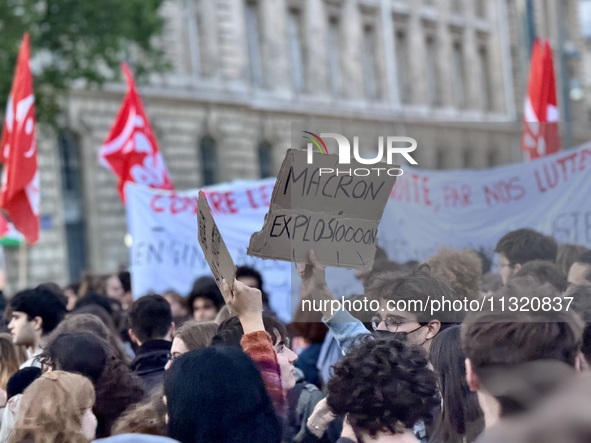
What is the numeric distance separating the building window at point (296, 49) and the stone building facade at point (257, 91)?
0.04 meters

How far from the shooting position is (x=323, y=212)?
538 centimetres

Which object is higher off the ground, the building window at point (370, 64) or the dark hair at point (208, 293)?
the building window at point (370, 64)

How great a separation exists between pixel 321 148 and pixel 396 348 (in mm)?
1407

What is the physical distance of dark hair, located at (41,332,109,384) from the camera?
541 cm

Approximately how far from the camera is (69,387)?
4.63m

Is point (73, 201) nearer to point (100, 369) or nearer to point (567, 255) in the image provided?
point (567, 255)

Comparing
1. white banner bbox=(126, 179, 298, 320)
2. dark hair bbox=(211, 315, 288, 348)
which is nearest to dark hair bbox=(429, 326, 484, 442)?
dark hair bbox=(211, 315, 288, 348)

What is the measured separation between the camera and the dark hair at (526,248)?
7.16m

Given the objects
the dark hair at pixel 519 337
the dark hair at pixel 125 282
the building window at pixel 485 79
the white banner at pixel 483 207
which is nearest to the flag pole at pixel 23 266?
the dark hair at pixel 125 282

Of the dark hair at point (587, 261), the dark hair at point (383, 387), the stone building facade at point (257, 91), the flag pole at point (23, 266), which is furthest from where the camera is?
the stone building facade at point (257, 91)

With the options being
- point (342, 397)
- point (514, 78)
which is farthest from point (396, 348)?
point (514, 78)

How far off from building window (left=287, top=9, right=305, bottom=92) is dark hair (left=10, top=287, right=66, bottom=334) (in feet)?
94.3

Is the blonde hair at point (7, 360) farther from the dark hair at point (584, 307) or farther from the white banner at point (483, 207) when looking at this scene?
the dark hair at point (584, 307)

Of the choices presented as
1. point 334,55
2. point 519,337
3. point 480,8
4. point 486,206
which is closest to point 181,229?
point 486,206
